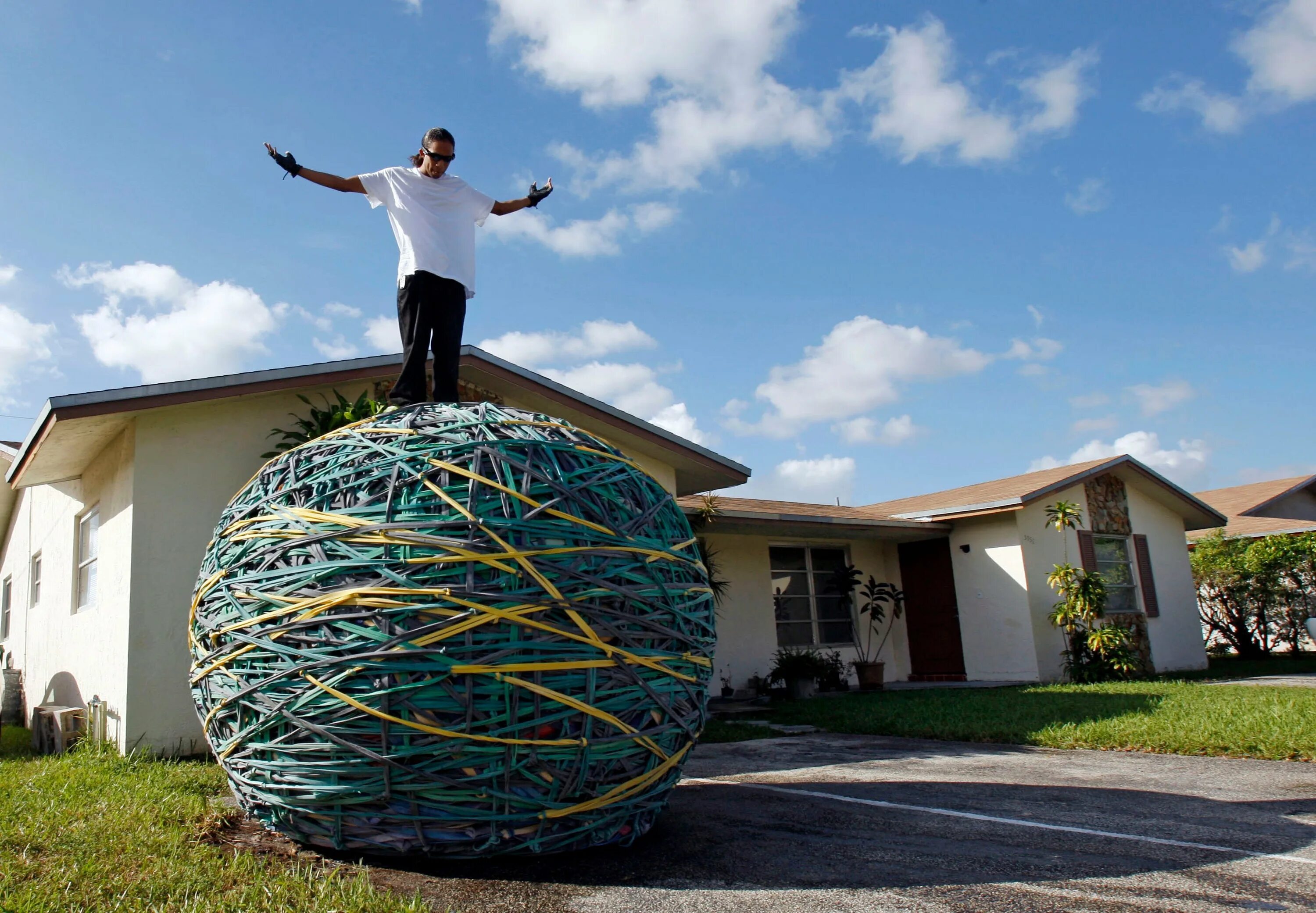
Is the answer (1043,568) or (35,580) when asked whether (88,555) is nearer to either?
(35,580)

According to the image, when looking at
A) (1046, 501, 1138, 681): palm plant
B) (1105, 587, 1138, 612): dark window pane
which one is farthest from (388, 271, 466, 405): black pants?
(1105, 587, 1138, 612): dark window pane

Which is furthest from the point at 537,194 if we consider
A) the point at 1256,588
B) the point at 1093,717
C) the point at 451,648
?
the point at 1256,588

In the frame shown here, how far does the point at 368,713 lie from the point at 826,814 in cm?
246

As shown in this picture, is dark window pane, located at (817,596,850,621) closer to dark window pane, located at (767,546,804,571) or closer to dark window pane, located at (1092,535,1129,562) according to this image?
dark window pane, located at (767,546,804,571)

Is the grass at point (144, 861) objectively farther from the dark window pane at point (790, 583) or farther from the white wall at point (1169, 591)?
the white wall at point (1169, 591)

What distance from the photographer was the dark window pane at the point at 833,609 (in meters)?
14.7

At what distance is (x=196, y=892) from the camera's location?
301cm

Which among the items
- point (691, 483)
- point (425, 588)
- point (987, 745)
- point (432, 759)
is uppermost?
point (691, 483)

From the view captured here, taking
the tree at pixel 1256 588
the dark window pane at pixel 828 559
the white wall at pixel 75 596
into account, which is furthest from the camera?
the tree at pixel 1256 588

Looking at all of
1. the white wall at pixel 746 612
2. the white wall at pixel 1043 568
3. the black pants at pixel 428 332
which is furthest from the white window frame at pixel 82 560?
the white wall at pixel 1043 568

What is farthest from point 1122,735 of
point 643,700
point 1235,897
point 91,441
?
point 91,441

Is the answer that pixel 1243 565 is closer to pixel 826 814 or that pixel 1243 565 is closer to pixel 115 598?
pixel 826 814

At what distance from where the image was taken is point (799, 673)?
1245cm

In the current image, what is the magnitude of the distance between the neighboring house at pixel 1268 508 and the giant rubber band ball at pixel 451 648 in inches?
798
